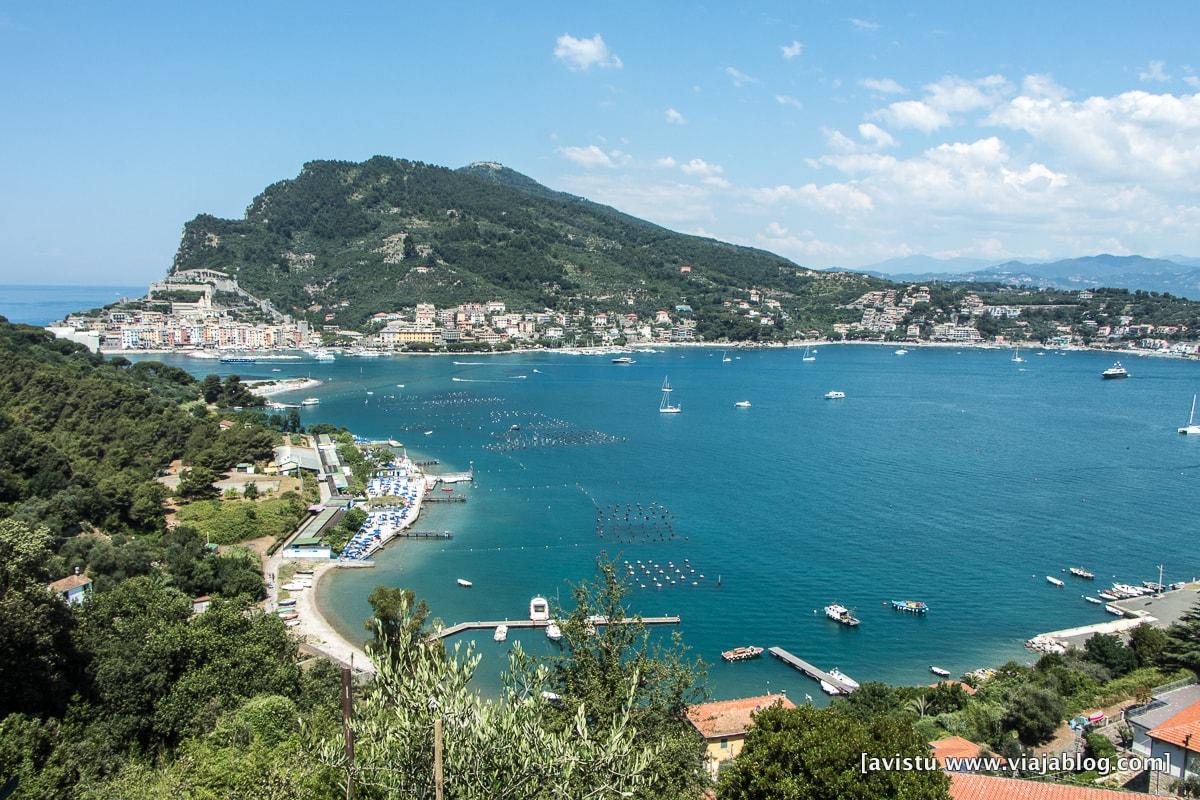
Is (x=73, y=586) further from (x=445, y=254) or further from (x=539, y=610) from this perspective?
(x=445, y=254)

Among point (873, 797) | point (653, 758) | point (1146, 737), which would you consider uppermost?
point (653, 758)

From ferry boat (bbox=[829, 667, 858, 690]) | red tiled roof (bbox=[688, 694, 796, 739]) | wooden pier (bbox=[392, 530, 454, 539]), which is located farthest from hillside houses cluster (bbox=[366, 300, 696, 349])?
red tiled roof (bbox=[688, 694, 796, 739])

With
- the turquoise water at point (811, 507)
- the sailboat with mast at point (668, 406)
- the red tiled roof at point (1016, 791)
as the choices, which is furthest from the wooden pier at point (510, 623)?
the sailboat with mast at point (668, 406)

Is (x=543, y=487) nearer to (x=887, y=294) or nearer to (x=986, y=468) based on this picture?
(x=986, y=468)

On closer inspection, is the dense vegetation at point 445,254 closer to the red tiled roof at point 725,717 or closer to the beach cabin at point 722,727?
the red tiled roof at point 725,717

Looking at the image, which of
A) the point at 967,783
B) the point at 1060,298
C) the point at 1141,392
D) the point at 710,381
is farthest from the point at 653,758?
the point at 1060,298

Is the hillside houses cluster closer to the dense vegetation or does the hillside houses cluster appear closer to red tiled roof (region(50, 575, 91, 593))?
the dense vegetation

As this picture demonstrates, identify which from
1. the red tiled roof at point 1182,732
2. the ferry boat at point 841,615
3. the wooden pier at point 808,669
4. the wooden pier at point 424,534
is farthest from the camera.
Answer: the wooden pier at point 424,534

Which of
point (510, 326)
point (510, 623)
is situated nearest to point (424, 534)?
point (510, 623)
